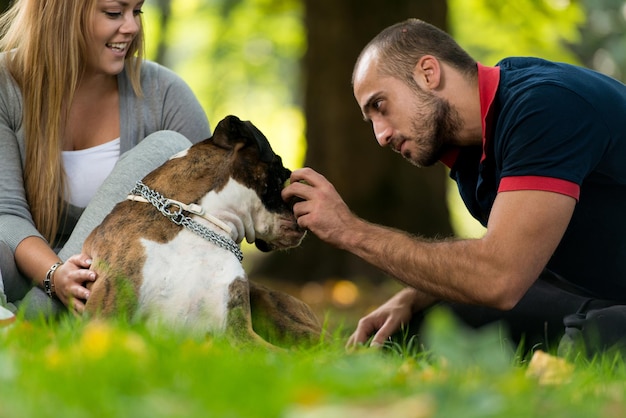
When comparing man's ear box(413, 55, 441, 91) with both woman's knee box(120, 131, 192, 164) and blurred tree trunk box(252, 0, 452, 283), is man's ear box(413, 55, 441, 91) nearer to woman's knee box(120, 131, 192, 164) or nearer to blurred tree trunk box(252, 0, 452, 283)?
woman's knee box(120, 131, 192, 164)

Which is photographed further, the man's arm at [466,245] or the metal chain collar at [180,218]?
the metal chain collar at [180,218]

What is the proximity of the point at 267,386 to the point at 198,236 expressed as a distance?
1.81 metres

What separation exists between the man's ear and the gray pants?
50.6 inches

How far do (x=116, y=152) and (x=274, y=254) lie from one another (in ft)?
15.1

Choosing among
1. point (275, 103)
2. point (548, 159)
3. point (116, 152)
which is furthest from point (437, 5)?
point (275, 103)

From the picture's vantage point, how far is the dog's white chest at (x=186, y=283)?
3.76 metres

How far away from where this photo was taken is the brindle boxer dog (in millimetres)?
3766

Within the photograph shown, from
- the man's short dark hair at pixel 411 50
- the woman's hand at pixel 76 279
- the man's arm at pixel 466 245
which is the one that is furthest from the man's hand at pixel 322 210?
the woman's hand at pixel 76 279

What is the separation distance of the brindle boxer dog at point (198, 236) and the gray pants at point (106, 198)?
1.12ft

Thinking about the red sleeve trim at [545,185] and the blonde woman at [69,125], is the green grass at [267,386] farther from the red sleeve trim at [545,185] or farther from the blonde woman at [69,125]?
the blonde woman at [69,125]

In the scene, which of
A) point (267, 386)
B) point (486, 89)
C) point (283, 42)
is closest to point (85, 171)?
point (486, 89)

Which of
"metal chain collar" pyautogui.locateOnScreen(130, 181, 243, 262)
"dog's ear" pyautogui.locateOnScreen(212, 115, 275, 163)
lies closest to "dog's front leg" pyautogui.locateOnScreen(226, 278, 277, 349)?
"metal chain collar" pyautogui.locateOnScreen(130, 181, 243, 262)

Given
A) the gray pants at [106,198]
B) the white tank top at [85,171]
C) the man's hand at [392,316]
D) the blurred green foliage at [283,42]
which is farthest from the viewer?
the blurred green foliage at [283,42]

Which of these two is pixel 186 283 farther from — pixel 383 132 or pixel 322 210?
pixel 383 132
